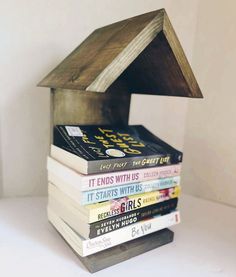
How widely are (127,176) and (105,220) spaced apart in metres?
0.09

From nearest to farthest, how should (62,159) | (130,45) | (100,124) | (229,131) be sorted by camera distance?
1. (130,45)
2. (62,159)
3. (100,124)
4. (229,131)

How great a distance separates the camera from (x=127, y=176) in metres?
0.53

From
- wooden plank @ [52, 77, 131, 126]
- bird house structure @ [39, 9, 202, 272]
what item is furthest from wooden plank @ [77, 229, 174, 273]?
wooden plank @ [52, 77, 131, 126]

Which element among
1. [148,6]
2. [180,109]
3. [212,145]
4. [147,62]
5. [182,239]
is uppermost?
[148,6]

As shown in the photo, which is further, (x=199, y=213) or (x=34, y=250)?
(x=199, y=213)

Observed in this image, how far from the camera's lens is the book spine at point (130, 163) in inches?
19.2

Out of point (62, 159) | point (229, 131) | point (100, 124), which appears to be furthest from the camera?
point (229, 131)

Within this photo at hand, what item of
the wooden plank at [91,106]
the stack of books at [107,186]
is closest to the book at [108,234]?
the stack of books at [107,186]

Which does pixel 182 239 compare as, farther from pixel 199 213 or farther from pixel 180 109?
pixel 180 109

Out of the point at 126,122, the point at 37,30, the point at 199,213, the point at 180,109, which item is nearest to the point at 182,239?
the point at 199,213

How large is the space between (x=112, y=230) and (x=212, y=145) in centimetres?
47

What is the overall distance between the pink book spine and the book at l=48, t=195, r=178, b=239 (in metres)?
0.06

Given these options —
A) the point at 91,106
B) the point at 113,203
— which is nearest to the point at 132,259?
the point at 113,203

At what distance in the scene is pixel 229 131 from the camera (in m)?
0.79
